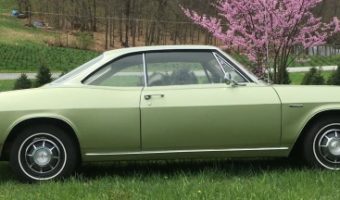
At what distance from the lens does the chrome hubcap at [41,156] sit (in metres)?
5.31

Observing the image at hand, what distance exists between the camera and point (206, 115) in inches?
210

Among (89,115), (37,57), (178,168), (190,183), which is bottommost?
(37,57)

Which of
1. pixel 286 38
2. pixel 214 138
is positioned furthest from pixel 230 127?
pixel 286 38

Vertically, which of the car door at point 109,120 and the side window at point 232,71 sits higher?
the side window at point 232,71

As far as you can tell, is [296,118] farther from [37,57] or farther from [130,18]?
[130,18]

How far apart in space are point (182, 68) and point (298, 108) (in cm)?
125

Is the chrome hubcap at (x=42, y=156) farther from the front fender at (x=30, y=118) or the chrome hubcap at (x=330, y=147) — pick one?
the chrome hubcap at (x=330, y=147)

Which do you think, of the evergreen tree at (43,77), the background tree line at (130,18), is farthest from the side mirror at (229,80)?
the background tree line at (130,18)

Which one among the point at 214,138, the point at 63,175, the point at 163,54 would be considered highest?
the point at 163,54

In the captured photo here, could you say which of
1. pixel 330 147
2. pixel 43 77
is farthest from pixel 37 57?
pixel 330 147

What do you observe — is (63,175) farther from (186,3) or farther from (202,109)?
(186,3)

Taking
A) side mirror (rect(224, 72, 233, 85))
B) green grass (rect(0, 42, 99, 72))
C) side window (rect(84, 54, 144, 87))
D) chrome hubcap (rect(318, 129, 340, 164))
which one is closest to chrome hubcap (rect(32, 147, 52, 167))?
side window (rect(84, 54, 144, 87))

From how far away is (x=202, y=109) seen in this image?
17.5ft

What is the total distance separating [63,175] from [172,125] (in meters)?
1.19
